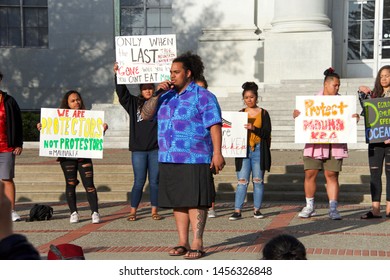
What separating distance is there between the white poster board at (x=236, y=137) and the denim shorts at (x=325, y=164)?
0.84m

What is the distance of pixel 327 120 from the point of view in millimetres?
9258

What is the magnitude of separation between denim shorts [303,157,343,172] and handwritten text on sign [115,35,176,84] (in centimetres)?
212

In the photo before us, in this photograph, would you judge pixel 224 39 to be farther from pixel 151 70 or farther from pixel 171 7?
pixel 151 70

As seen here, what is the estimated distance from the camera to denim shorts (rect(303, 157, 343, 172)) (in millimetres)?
9105

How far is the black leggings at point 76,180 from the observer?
30.6 feet

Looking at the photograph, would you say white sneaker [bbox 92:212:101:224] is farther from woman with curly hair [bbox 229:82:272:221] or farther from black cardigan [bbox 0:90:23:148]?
woman with curly hair [bbox 229:82:272:221]

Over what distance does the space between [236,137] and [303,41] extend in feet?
34.6

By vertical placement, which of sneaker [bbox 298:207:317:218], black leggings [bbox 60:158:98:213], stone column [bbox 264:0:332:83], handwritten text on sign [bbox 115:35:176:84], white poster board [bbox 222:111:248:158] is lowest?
sneaker [bbox 298:207:317:218]

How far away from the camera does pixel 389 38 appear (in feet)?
68.7

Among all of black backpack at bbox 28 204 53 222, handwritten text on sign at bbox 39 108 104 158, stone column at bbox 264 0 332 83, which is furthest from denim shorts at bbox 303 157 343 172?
stone column at bbox 264 0 332 83

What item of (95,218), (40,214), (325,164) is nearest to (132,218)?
(95,218)

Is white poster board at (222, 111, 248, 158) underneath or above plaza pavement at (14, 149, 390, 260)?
→ above

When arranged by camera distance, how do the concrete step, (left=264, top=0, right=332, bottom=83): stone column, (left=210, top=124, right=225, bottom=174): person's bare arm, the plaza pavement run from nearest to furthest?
(left=210, top=124, right=225, bottom=174): person's bare arm → the plaza pavement → the concrete step → (left=264, top=0, right=332, bottom=83): stone column

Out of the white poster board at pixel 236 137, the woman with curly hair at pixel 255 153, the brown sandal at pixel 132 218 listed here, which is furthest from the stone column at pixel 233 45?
the brown sandal at pixel 132 218
